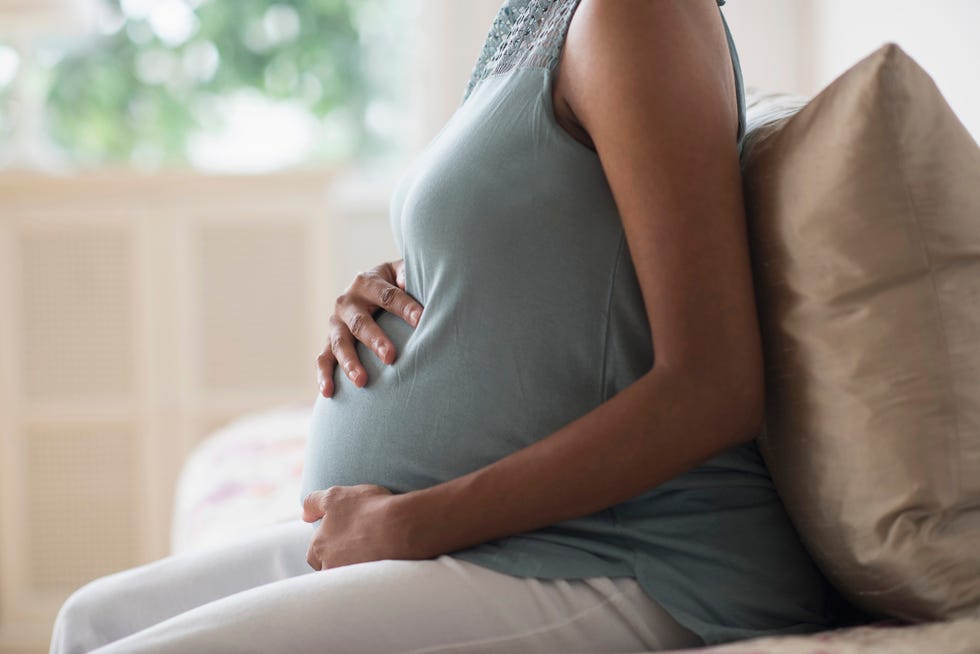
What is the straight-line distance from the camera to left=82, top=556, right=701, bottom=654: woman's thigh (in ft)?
2.48

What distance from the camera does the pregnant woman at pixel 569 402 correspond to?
75 cm

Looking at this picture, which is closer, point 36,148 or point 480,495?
point 480,495

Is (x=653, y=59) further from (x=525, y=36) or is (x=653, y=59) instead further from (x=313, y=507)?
(x=313, y=507)

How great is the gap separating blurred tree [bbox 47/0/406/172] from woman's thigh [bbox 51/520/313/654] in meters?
2.25

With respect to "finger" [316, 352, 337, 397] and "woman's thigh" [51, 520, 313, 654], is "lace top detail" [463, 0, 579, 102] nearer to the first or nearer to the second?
"finger" [316, 352, 337, 397]

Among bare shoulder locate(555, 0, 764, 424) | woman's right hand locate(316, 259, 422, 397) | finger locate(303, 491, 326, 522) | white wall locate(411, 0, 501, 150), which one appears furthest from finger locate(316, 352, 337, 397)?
white wall locate(411, 0, 501, 150)

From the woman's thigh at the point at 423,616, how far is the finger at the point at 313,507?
0.42 ft

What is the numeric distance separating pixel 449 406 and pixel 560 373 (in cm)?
10

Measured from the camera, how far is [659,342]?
77 cm

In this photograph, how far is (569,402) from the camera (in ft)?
2.73

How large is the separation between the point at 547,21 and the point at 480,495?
421 mm

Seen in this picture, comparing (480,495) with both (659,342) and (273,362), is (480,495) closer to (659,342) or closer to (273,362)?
(659,342)

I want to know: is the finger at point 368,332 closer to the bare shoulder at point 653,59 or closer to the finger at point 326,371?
the finger at point 326,371

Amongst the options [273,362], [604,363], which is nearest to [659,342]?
[604,363]
